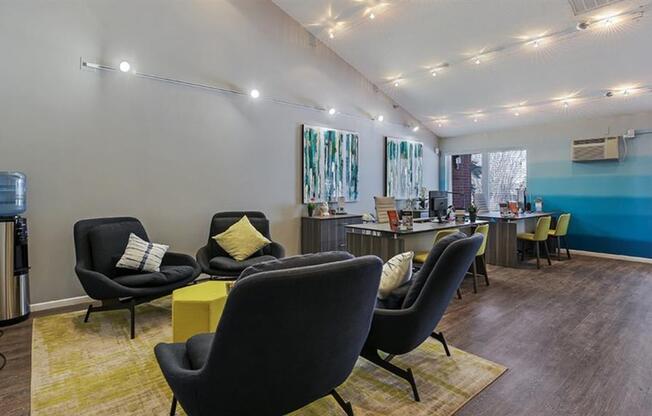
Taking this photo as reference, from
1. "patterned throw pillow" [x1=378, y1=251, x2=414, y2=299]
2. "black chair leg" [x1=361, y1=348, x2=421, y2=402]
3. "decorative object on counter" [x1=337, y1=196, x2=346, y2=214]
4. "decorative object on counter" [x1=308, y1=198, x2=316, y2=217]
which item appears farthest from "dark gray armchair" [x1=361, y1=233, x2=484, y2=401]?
"decorative object on counter" [x1=337, y1=196, x2=346, y2=214]

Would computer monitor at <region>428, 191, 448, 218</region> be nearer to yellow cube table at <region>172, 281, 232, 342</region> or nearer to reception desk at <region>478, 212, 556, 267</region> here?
reception desk at <region>478, 212, 556, 267</region>

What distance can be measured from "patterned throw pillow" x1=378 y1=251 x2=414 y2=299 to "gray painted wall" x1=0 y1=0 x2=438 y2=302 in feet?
10.8

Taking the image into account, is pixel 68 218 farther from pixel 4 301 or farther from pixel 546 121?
pixel 546 121

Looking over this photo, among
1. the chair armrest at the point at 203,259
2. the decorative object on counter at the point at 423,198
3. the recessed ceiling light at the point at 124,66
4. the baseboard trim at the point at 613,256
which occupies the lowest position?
the baseboard trim at the point at 613,256

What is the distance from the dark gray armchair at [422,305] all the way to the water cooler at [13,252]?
3383 millimetres

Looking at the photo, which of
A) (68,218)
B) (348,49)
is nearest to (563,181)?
(348,49)

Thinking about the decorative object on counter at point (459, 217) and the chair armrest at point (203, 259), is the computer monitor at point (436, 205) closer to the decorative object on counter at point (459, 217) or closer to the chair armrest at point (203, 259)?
the decorative object on counter at point (459, 217)

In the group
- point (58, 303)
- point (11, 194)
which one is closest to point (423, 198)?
point (58, 303)

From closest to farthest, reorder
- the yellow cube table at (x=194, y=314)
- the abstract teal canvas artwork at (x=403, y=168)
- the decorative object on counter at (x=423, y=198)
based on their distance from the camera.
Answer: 1. the yellow cube table at (x=194, y=314)
2. the abstract teal canvas artwork at (x=403, y=168)
3. the decorative object on counter at (x=423, y=198)

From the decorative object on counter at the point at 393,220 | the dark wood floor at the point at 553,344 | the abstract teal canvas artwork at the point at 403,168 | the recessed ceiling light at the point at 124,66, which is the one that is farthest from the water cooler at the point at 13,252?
the abstract teal canvas artwork at the point at 403,168

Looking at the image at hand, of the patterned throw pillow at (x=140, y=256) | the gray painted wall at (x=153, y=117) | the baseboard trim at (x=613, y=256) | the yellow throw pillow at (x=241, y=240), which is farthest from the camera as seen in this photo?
the baseboard trim at (x=613, y=256)

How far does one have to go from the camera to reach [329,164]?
643cm

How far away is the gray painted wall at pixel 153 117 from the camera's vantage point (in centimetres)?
383

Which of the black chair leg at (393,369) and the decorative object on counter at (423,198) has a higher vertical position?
the decorative object on counter at (423,198)
